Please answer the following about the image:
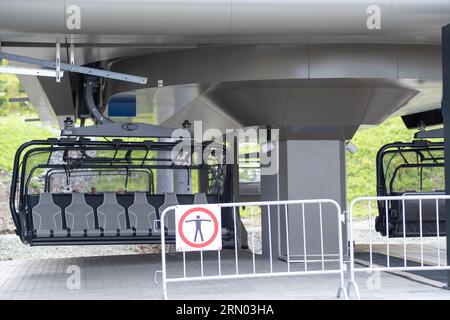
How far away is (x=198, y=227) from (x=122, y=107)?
8.09 m

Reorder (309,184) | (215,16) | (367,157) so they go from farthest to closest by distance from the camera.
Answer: (367,157) → (309,184) → (215,16)

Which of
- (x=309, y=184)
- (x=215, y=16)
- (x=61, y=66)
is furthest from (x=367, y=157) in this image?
(x=215, y=16)

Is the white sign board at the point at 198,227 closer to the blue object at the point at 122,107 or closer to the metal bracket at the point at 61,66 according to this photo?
the metal bracket at the point at 61,66

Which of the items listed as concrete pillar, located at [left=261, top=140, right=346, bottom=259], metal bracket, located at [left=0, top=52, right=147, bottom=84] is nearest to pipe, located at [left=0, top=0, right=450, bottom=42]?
metal bracket, located at [left=0, top=52, right=147, bottom=84]

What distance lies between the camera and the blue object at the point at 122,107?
16219 millimetres

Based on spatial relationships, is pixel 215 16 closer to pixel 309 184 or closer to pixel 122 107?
pixel 309 184

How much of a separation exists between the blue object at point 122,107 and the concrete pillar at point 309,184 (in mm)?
3683

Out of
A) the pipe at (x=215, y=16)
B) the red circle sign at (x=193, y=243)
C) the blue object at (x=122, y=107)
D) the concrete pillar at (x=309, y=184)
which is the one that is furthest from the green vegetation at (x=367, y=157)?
the red circle sign at (x=193, y=243)

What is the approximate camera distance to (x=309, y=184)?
1403cm

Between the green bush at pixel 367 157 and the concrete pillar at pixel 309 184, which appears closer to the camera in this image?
the concrete pillar at pixel 309 184

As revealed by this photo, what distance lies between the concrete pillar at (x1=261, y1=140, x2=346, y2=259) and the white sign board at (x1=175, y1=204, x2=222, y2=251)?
515 centimetres

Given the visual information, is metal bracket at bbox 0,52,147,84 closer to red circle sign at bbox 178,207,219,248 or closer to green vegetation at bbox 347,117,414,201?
red circle sign at bbox 178,207,219,248

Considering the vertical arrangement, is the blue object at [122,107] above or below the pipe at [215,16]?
below

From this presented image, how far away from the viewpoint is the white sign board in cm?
879
